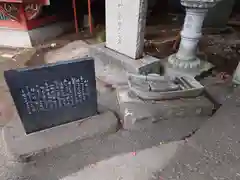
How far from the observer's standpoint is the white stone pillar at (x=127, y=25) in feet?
9.73

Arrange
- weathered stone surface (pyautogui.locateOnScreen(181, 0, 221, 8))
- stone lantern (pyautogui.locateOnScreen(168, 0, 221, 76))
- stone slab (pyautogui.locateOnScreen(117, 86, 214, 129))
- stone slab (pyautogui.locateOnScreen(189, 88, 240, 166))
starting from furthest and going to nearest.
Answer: stone lantern (pyautogui.locateOnScreen(168, 0, 221, 76)) < weathered stone surface (pyautogui.locateOnScreen(181, 0, 221, 8)) < stone slab (pyautogui.locateOnScreen(117, 86, 214, 129)) < stone slab (pyautogui.locateOnScreen(189, 88, 240, 166))

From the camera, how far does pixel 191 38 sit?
10.7 ft

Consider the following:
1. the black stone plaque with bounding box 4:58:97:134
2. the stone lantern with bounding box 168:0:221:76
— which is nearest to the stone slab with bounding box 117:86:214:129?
the black stone plaque with bounding box 4:58:97:134

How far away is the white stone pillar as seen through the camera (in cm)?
297

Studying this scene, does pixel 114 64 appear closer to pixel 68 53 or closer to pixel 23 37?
pixel 68 53

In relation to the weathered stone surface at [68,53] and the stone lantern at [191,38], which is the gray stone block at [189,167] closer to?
the stone lantern at [191,38]

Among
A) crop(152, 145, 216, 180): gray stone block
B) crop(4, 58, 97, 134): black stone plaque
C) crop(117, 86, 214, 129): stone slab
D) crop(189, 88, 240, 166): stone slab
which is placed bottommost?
crop(152, 145, 216, 180): gray stone block

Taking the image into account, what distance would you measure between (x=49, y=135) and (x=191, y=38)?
8.08ft

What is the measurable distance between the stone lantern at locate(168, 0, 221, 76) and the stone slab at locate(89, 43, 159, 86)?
45 cm

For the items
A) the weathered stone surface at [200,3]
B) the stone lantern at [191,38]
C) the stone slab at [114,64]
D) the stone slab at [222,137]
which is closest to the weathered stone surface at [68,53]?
the stone slab at [114,64]

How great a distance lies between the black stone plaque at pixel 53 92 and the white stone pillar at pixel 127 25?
1147 mm

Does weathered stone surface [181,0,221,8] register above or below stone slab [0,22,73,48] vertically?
above

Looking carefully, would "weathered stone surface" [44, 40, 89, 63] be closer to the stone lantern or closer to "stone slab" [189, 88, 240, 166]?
the stone lantern

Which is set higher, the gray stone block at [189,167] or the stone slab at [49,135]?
the stone slab at [49,135]
